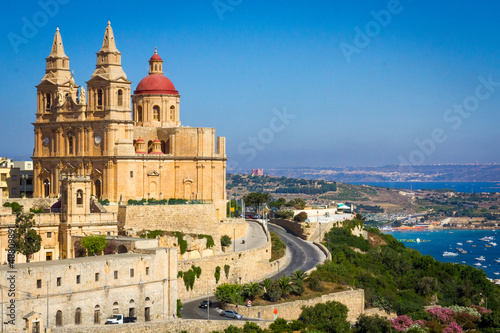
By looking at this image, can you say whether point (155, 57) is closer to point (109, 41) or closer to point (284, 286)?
point (109, 41)

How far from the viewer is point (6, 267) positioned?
152ft

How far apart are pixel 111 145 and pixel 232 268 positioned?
43.3ft

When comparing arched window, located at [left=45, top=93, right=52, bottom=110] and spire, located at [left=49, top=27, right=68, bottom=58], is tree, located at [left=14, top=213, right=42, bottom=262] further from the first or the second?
spire, located at [left=49, top=27, right=68, bottom=58]

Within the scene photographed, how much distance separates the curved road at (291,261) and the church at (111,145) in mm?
7953

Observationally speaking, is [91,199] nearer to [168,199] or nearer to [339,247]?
[168,199]

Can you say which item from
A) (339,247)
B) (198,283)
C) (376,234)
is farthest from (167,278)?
(376,234)

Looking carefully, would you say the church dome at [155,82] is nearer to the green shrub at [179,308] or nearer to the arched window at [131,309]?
the green shrub at [179,308]

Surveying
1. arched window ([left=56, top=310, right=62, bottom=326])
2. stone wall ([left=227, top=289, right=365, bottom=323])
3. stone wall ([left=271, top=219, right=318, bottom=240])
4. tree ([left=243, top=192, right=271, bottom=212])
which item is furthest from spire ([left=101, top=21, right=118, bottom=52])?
tree ([left=243, top=192, right=271, bottom=212])

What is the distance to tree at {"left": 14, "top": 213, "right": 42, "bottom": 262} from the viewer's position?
54.9 m

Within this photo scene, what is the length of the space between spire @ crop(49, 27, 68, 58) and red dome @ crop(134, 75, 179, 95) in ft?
29.7

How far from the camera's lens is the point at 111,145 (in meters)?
65.8

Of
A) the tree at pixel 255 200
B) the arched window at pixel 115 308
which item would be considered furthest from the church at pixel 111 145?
the tree at pixel 255 200

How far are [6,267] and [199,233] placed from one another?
74.3 ft

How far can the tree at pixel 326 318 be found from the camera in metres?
58.1
